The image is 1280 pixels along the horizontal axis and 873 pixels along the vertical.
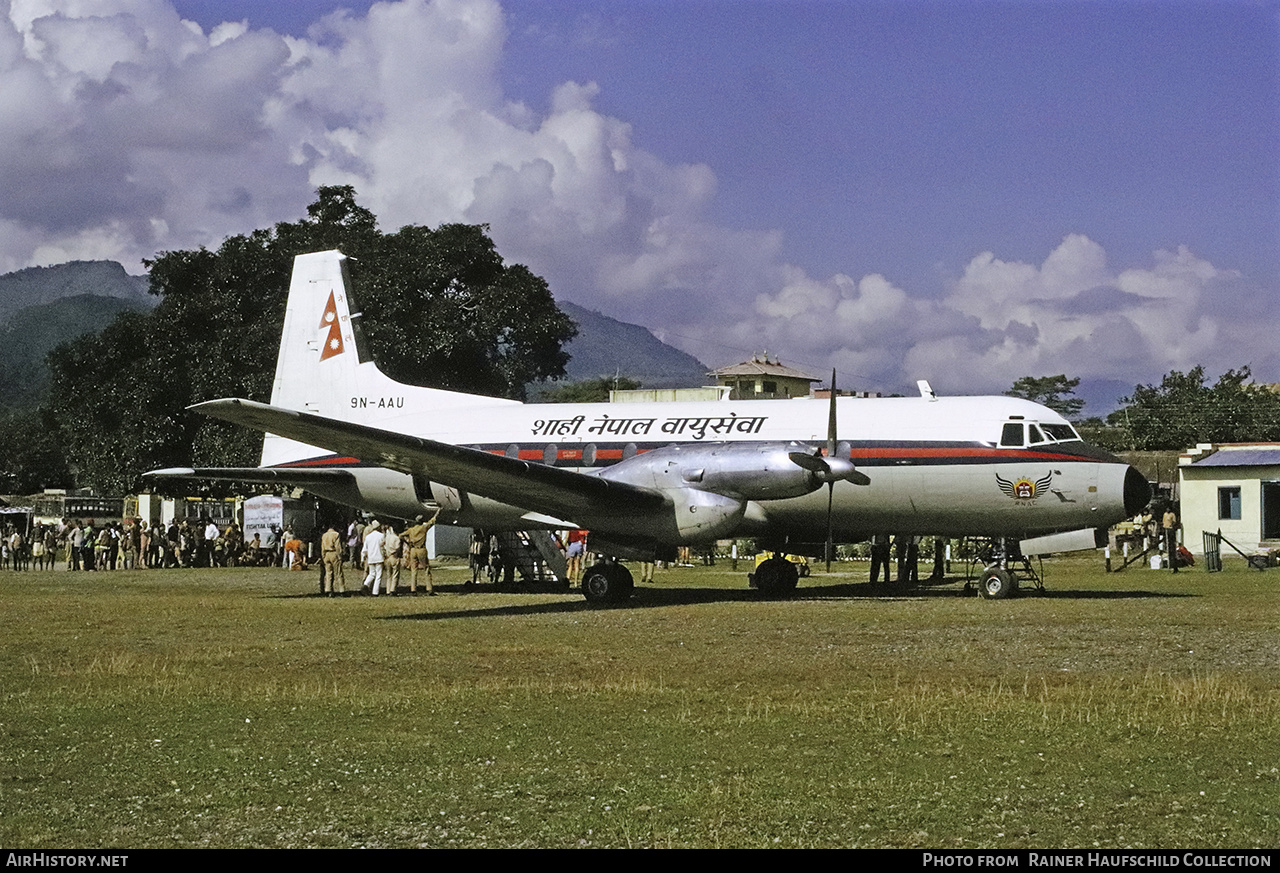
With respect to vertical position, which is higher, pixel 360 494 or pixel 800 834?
pixel 360 494

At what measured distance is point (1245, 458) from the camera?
151 feet

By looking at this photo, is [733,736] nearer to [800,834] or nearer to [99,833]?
[800,834]

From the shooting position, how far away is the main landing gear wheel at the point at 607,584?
26766 millimetres

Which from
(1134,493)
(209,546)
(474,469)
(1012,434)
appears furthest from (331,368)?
(209,546)

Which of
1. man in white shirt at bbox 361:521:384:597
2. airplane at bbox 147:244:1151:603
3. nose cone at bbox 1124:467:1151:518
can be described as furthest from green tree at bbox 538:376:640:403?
nose cone at bbox 1124:467:1151:518

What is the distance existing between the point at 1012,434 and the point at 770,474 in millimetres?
4620

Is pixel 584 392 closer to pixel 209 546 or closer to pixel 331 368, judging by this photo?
pixel 209 546

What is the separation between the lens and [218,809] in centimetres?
901

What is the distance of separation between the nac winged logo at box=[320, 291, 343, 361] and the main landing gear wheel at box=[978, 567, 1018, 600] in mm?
15932

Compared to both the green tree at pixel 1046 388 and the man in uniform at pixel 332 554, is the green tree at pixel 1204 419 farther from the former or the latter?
the man in uniform at pixel 332 554

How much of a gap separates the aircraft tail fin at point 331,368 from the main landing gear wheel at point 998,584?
11.8m

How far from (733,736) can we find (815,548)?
1656cm
